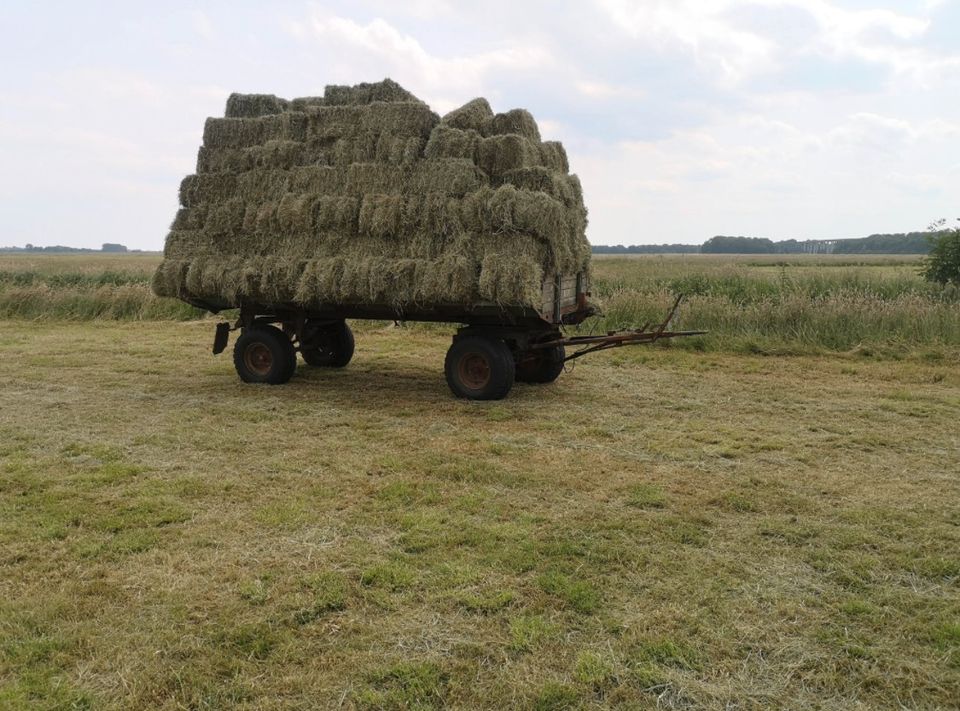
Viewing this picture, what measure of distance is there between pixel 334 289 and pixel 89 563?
4.76 metres

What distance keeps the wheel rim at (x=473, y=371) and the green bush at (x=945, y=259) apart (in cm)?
1196

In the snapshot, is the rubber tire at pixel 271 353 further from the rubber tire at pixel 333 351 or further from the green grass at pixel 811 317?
the green grass at pixel 811 317

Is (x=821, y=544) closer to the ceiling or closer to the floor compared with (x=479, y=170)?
closer to the floor

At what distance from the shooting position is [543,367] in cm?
967

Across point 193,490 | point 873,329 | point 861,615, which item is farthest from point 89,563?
point 873,329

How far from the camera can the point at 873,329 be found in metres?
12.2

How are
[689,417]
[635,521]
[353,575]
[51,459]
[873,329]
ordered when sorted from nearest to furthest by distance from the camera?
[353,575], [635,521], [51,459], [689,417], [873,329]

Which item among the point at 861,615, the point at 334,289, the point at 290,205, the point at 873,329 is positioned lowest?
the point at 861,615

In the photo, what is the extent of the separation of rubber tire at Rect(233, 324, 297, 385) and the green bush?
1366 cm

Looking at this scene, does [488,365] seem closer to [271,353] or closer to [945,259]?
[271,353]

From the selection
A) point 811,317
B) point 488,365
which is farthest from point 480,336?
point 811,317

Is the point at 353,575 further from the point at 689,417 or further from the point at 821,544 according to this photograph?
the point at 689,417

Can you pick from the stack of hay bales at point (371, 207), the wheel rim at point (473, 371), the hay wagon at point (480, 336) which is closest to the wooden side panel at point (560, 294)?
the hay wagon at point (480, 336)

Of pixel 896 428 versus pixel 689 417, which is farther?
pixel 689 417
